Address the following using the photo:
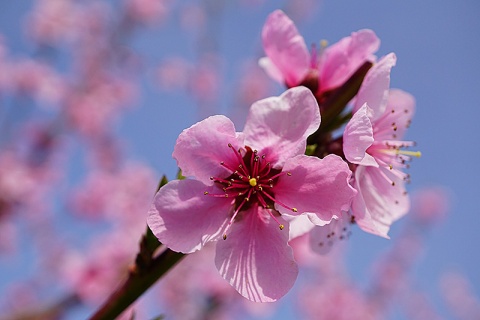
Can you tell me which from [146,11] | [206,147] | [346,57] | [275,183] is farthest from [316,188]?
[146,11]

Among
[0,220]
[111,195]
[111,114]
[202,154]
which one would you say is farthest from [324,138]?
[111,114]

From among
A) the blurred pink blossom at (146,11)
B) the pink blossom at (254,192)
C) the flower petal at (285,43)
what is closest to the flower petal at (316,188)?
the pink blossom at (254,192)

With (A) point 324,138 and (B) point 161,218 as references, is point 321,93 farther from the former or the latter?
(B) point 161,218

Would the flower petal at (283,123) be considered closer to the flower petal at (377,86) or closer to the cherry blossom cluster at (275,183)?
the cherry blossom cluster at (275,183)

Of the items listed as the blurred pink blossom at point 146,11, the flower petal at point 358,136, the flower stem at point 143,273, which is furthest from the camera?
the blurred pink blossom at point 146,11

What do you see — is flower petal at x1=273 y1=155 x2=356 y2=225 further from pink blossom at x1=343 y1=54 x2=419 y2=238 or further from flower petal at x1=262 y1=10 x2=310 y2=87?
flower petal at x1=262 y1=10 x2=310 y2=87

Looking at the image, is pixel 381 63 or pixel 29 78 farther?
pixel 29 78

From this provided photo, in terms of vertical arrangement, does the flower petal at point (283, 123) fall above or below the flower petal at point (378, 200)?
above

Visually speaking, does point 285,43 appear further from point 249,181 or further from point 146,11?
point 146,11
